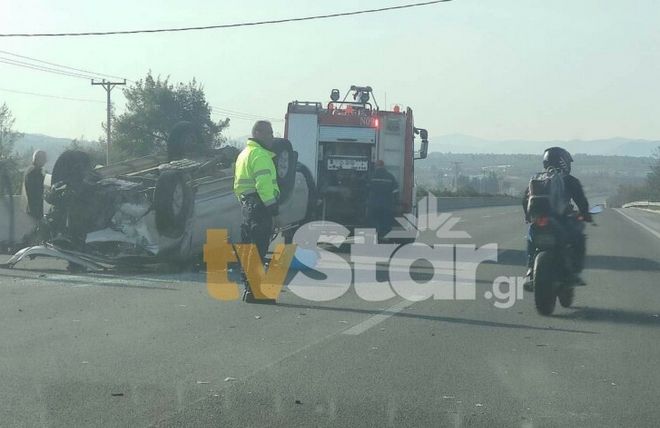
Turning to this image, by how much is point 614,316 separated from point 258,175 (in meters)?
4.04

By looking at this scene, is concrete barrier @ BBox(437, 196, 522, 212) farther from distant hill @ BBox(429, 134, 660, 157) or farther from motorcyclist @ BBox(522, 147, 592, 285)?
motorcyclist @ BBox(522, 147, 592, 285)

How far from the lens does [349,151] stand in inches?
783

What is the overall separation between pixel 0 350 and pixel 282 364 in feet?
7.46

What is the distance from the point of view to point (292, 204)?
54.0ft

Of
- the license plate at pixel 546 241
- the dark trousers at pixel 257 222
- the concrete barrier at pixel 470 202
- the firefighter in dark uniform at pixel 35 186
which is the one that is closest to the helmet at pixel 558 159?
the license plate at pixel 546 241

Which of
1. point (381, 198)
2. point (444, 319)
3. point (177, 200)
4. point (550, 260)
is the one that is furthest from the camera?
point (381, 198)

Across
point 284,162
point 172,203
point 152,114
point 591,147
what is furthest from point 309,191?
point 591,147

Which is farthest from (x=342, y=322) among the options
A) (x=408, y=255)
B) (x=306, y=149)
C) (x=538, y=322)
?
(x=306, y=149)

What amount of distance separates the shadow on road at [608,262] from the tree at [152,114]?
3441cm

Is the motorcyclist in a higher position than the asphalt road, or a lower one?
higher

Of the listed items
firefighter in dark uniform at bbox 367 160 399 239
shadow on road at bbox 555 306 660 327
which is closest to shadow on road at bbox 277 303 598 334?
shadow on road at bbox 555 306 660 327

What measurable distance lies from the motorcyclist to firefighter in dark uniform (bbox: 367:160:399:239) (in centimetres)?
759

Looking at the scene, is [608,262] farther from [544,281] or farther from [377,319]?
[377,319]

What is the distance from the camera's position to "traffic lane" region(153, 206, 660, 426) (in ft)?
20.1
